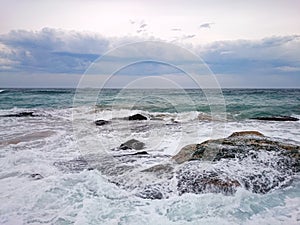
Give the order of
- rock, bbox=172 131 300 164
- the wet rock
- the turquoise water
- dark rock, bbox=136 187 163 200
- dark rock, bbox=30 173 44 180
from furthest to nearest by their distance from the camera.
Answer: the turquoise water, the wet rock, rock, bbox=172 131 300 164, dark rock, bbox=30 173 44 180, dark rock, bbox=136 187 163 200

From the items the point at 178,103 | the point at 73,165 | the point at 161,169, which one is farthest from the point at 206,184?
the point at 178,103

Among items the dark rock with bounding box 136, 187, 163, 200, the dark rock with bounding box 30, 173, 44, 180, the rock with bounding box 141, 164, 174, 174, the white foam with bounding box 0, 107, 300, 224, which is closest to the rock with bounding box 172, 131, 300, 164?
the rock with bounding box 141, 164, 174, 174

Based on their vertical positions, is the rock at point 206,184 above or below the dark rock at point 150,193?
above

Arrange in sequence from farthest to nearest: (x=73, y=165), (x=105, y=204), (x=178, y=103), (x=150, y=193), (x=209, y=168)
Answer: (x=178, y=103) < (x=73, y=165) < (x=209, y=168) < (x=150, y=193) < (x=105, y=204)

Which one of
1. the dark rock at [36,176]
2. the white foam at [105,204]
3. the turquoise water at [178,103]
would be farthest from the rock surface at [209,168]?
the turquoise water at [178,103]

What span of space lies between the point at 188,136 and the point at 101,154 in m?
4.15

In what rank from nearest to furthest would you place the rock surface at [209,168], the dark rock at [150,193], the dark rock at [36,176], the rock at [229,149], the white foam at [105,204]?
the white foam at [105,204], the dark rock at [150,193], the rock surface at [209,168], the dark rock at [36,176], the rock at [229,149]

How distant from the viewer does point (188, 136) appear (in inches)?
442

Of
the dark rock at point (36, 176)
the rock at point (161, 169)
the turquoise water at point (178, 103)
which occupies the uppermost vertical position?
the rock at point (161, 169)

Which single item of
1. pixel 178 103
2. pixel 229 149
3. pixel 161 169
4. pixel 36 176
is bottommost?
pixel 178 103

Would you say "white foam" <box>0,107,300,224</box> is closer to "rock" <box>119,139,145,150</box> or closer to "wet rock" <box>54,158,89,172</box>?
"wet rock" <box>54,158,89,172</box>

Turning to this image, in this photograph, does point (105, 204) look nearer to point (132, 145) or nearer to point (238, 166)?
point (238, 166)

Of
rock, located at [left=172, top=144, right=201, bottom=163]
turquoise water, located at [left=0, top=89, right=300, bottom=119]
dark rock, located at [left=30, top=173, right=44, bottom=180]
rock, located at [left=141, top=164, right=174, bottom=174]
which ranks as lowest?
turquoise water, located at [left=0, top=89, right=300, bottom=119]

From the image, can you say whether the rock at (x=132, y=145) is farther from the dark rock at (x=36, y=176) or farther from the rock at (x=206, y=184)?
the rock at (x=206, y=184)
